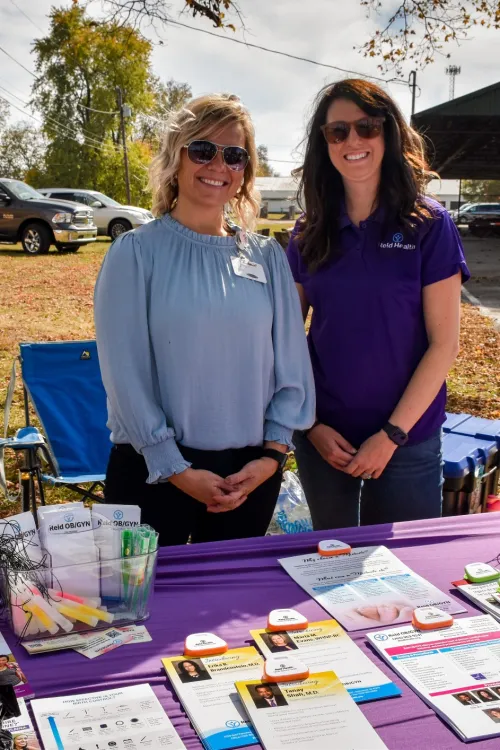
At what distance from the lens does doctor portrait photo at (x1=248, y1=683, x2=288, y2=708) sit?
4.15ft

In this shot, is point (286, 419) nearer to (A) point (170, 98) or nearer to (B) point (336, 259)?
(B) point (336, 259)

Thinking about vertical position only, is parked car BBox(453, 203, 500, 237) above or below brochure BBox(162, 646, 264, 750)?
above

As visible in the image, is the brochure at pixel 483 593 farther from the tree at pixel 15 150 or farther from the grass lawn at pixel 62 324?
the tree at pixel 15 150

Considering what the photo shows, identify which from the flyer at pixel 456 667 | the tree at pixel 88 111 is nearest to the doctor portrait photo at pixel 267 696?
the flyer at pixel 456 667

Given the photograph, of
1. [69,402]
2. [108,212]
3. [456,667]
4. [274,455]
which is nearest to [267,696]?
[456,667]

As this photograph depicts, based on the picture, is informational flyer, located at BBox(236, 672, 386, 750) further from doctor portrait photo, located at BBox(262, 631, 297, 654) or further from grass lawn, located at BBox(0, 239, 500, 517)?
grass lawn, located at BBox(0, 239, 500, 517)

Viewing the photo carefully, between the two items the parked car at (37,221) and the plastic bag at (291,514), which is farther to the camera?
the parked car at (37,221)

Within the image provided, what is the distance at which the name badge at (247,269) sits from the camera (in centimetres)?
211

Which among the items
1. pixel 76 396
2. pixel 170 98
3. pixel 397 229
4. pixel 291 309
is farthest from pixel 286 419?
pixel 170 98

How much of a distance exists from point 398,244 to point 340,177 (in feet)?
1.17

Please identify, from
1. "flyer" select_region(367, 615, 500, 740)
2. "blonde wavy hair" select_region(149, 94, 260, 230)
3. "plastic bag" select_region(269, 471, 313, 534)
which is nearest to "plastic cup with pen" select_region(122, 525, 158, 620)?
"flyer" select_region(367, 615, 500, 740)

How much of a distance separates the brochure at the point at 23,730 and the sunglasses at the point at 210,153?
55.2 inches

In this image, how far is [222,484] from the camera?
6.71 feet

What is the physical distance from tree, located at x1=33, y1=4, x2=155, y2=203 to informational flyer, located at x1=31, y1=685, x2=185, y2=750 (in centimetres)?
3612
